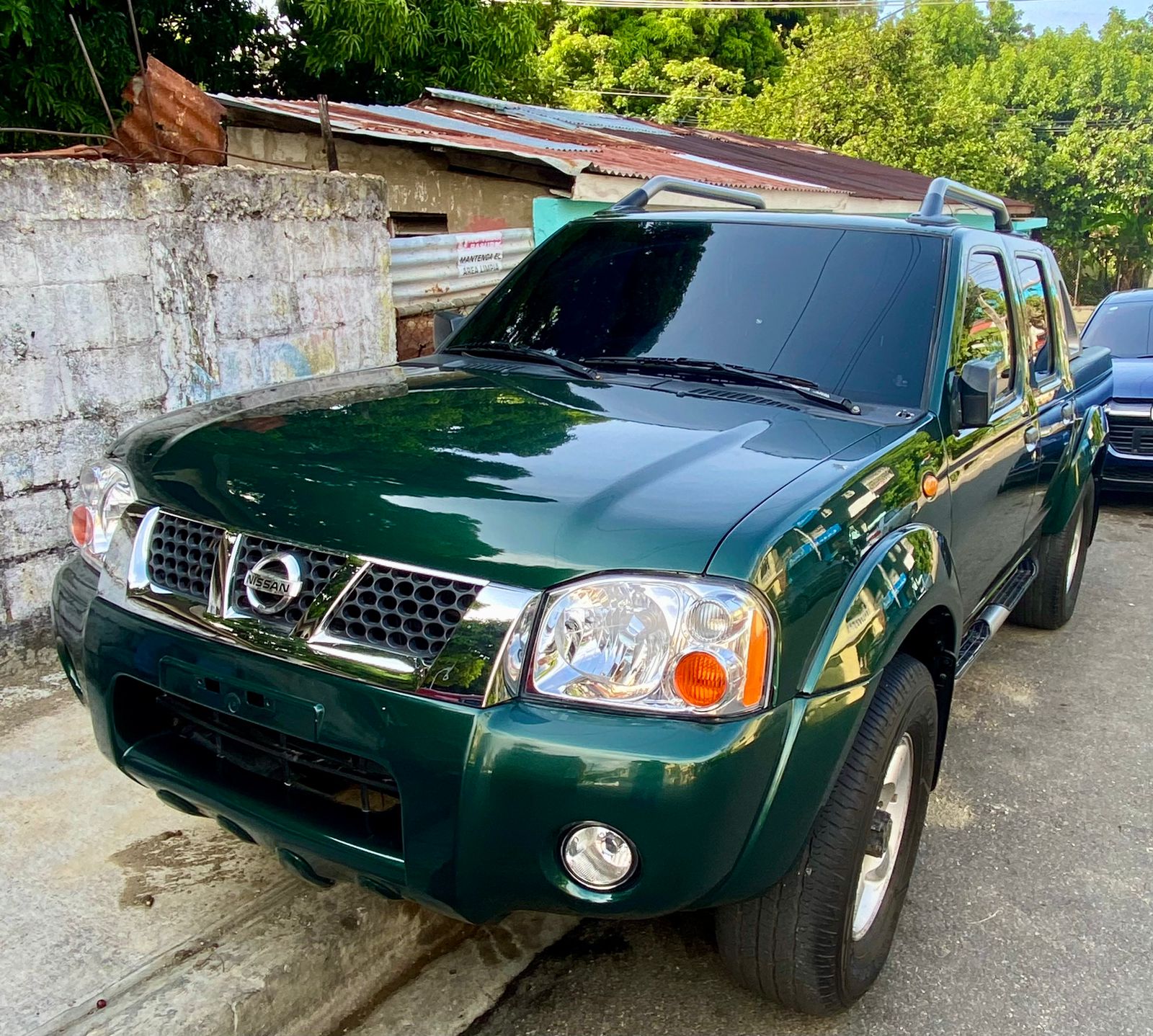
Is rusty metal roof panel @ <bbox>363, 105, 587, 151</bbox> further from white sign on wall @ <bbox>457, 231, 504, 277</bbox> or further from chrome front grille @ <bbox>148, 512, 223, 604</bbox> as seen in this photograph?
chrome front grille @ <bbox>148, 512, 223, 604</bbox>

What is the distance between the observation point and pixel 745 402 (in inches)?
117

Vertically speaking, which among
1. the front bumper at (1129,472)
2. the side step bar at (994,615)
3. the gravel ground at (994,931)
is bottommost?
the front bumper at (1129,472)

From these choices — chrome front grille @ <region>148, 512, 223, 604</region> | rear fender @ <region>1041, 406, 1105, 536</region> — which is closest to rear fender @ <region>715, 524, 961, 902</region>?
chrome front grille @ <region>148, 512, 223, 604</region>

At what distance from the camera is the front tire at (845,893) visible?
7.58 feet

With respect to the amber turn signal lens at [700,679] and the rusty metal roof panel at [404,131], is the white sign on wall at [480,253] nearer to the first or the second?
the rusty metal roof panel at [404,131]

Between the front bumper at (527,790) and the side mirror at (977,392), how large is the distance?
1.22 meters

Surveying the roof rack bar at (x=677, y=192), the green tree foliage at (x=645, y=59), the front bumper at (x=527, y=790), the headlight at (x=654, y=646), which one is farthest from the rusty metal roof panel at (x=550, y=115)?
the green tree foliage at (x=645, y=59)

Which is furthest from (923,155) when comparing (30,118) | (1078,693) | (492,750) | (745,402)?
(492,750)

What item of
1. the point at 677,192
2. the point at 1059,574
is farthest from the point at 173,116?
the point at 1059,574

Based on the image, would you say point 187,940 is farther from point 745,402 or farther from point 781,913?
point 745,402

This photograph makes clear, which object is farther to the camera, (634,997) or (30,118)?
(30,118)

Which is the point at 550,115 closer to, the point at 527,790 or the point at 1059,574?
the point at 1059,574

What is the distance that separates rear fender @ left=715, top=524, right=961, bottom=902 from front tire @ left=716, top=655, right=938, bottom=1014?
11cm

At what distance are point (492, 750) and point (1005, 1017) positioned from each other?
1.63 metres
